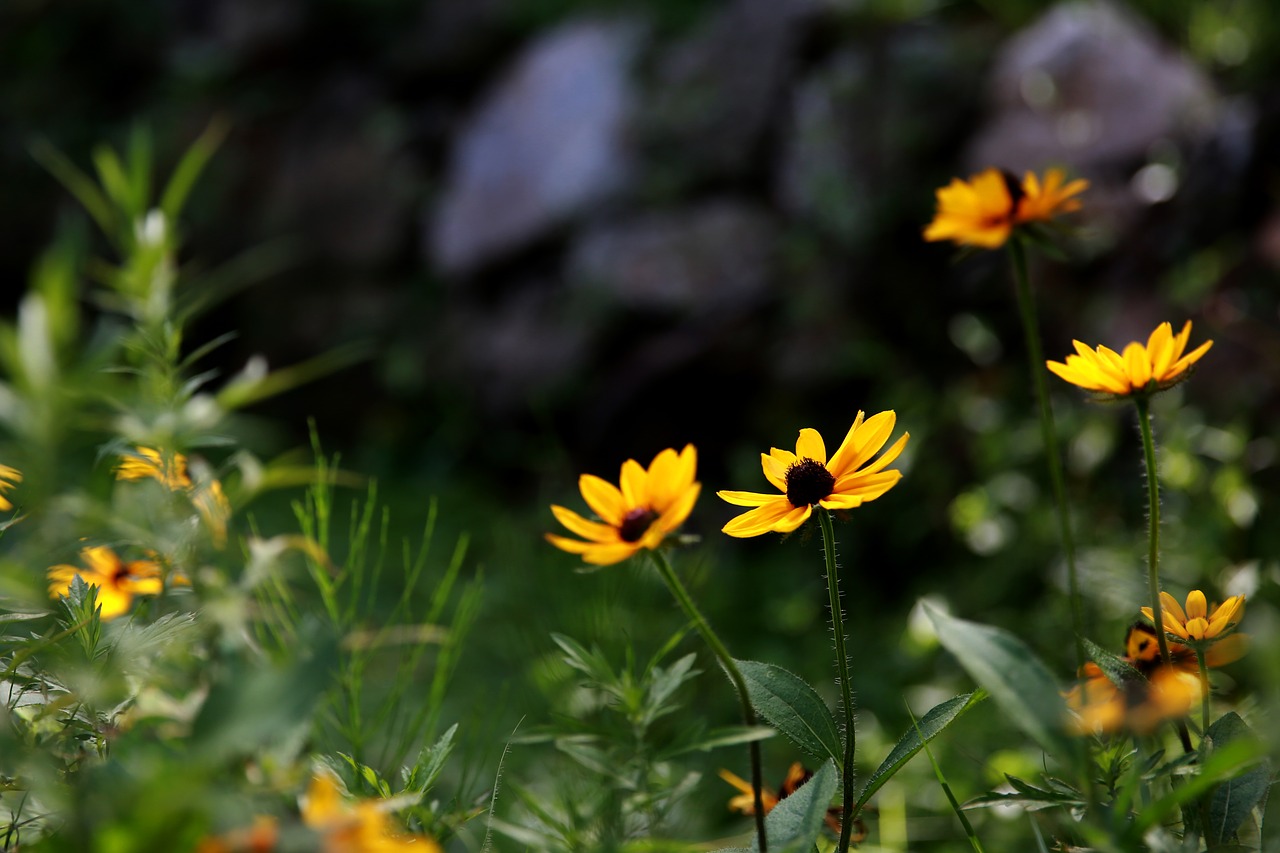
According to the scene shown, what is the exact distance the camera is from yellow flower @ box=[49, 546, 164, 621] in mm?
544

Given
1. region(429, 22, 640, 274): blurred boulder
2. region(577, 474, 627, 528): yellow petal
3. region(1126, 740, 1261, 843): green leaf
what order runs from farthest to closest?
region(429, 22, 640, 274): blurred boulder, region(577, 474, 627, 528): yellow petal, region(1126, 740, 1261, 843): green leaf

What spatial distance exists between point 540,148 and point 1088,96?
1.33m

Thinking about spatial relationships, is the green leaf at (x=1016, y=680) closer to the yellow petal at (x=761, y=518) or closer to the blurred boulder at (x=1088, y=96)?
the yellow petal at (x=761, y=518)

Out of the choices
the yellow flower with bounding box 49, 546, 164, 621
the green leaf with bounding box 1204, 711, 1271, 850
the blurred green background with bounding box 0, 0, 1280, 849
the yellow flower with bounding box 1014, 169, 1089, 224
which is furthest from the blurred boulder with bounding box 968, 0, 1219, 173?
the yellow flower with bounding box 49, 546, 164, 621

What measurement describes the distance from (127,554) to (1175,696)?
1.86 feet

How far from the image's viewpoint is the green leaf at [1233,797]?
42cm

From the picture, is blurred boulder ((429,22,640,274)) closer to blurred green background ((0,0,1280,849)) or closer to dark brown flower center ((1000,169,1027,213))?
blurred green background ((0,0,1280,849))

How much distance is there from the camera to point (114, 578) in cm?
59

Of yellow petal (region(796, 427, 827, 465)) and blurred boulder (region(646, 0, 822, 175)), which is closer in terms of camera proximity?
yellow petal (region(796, 427, 827, 465))

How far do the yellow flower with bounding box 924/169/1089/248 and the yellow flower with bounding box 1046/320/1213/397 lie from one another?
0.16 metres

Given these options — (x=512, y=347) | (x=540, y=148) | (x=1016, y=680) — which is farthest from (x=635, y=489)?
(x=540, y=148)

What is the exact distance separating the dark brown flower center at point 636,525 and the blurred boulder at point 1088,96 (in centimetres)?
173

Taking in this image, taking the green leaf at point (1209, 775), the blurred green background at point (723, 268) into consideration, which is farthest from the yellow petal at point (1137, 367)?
the blurred green background at point (723, 268)

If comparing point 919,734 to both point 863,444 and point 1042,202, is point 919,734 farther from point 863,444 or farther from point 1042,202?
point 1042,202
